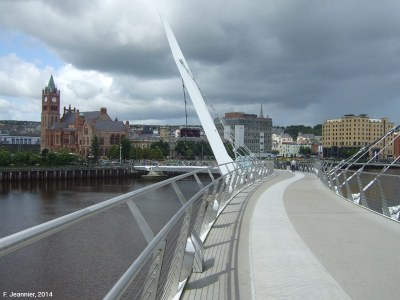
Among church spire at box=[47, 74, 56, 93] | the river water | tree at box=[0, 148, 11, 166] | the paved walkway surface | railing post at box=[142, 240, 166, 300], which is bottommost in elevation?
the river water

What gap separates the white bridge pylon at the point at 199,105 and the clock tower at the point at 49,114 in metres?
116

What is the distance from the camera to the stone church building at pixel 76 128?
440 feet

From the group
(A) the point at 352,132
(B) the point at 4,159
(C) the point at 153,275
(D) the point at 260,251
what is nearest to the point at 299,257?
(D) the point at 260,251

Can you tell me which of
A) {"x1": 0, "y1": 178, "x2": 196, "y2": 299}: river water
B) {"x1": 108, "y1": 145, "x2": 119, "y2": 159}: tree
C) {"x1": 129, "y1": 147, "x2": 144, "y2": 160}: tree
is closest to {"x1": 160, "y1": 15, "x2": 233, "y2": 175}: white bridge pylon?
{"x1": 0, "y1": 178, "x2": 196, "y2": 299}: river water

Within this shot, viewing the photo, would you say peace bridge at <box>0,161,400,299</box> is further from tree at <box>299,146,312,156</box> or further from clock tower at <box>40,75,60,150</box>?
tree at <box>299,146,312,156</box>

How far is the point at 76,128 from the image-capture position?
139 meters

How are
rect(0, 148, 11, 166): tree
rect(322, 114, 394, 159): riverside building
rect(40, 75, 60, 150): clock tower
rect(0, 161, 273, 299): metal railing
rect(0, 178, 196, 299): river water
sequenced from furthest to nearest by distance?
rect(40, 75, 60, 150): clock tower, rect(322, 114, 394, 159): riverside building, rect(0, 148, 11, 166): tree, rect(0, 178, 196, 299): river water, rect(0, 161, 273, 299): metal railing

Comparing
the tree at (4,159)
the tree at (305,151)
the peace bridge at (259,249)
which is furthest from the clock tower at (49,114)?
the peace bridge at (259,249)

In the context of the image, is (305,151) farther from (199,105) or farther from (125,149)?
(199,105)

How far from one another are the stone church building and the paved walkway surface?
415 feet

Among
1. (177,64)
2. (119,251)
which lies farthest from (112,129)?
(119,251)

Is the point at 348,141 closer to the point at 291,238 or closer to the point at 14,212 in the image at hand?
the point at 14,212

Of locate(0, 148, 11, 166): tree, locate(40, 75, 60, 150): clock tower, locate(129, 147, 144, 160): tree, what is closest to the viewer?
locate(0, 148, 11, 166): tree

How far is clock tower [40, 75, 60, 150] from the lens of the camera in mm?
144925
